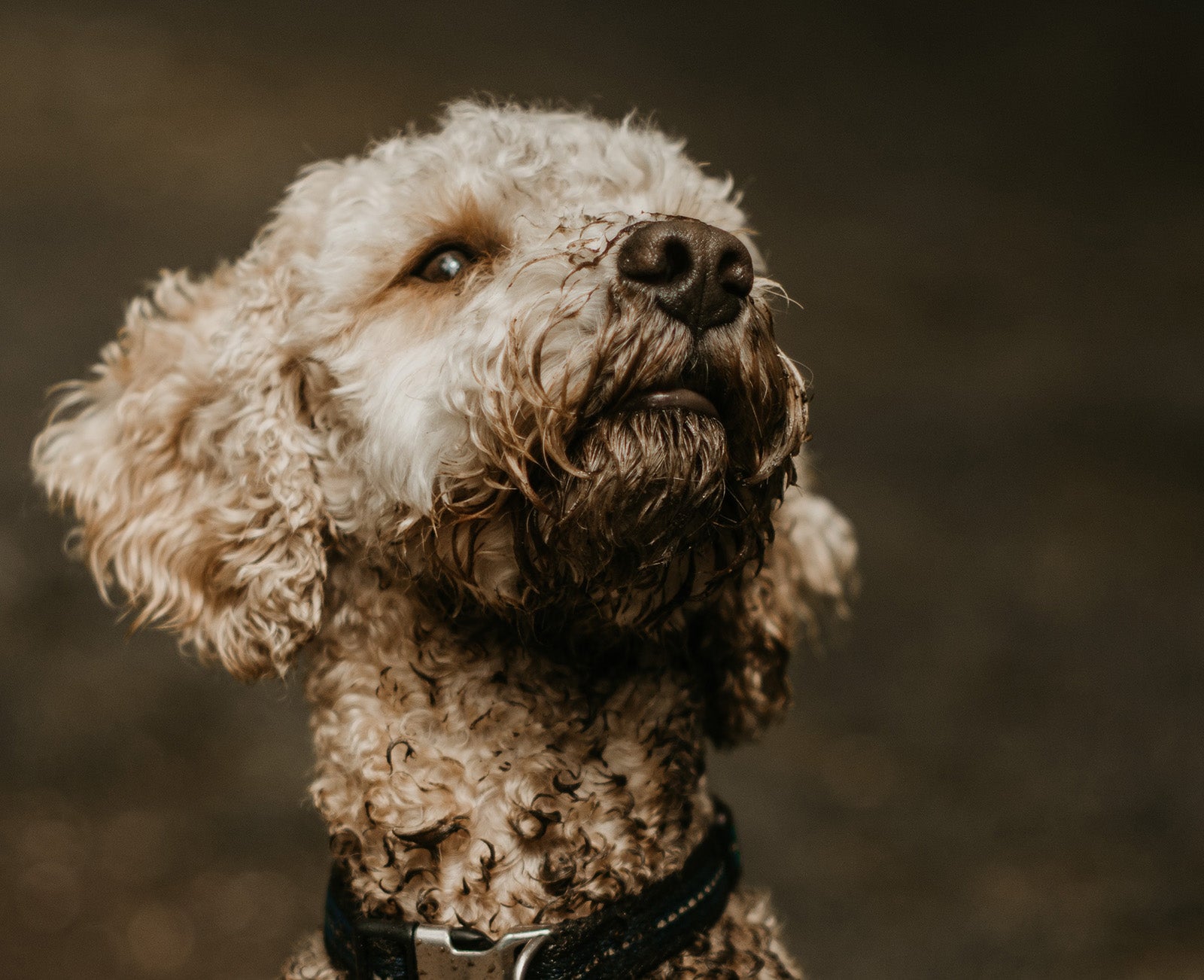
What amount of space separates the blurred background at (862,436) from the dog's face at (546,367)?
6.80ft

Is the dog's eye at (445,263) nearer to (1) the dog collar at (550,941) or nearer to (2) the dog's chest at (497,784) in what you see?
(2) the dog's chest at (497,784)

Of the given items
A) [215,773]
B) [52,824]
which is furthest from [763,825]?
[52,824]

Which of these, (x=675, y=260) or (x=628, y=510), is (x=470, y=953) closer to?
(x=628, y=510)

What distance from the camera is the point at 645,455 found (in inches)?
41.4

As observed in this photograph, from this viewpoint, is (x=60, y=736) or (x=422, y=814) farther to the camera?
(x=60, y=736)

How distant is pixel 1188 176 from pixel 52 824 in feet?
15.1

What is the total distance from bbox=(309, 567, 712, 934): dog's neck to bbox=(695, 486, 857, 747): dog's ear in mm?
143

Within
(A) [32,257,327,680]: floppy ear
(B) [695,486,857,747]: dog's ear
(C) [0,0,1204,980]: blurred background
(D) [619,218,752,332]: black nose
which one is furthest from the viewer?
(C) [0,0,1204,980]: blurred background

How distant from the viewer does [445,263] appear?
1335 millimetres

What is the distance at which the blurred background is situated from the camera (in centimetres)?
319

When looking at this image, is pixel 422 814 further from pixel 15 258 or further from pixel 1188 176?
pixel 1188 176

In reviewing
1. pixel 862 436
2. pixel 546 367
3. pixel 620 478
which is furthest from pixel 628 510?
pixel 862 436

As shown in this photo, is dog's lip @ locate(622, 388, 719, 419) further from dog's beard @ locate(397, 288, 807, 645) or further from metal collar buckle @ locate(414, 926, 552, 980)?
A: metal collar buckle @ locate(414, 926, 552, 980)

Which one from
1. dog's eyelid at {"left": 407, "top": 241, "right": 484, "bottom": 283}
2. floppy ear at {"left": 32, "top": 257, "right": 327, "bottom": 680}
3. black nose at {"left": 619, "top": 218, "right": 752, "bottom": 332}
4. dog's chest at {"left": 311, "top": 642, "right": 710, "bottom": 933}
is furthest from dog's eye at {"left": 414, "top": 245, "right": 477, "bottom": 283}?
dog's chest at {"left": 311, "top": 642, "right": 710, "bottom": 933}
